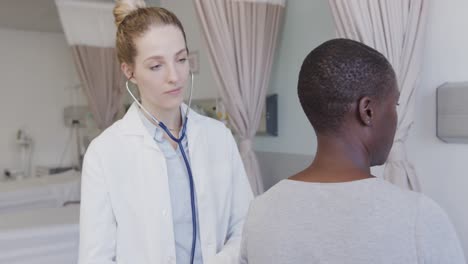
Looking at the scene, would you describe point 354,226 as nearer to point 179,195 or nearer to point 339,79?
point 339,79

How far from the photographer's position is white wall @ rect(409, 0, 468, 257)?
1.45 metres

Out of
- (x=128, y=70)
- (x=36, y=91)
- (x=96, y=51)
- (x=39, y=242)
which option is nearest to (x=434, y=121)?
(x=128, y=70)

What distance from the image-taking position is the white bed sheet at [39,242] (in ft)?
6.73

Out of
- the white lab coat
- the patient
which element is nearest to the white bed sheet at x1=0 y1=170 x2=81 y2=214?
the white lab coat

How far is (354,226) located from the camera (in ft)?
1.93

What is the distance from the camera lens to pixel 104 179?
0.98 m

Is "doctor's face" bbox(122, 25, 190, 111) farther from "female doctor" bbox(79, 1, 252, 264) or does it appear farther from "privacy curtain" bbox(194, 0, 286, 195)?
"privacy curtain" bbox(194, 0, 286, 195)

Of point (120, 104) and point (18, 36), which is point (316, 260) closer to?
point (120, 104)

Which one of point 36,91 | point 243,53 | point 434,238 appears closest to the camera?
point 434,238

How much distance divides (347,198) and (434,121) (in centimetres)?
110

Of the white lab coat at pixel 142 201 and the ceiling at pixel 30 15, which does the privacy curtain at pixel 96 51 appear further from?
the white lab coat at pixel 142 201

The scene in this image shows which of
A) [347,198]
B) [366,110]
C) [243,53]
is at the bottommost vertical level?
[347,198]

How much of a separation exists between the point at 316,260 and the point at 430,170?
1142mm

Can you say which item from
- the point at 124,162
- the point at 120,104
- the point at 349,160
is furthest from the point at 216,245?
the point at 120,104
